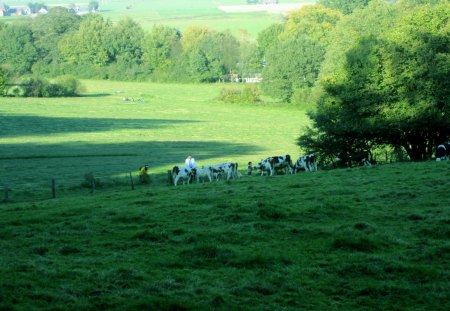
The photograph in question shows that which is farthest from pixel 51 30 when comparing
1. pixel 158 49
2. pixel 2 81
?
pixel 2 81

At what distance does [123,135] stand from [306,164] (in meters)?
33.4

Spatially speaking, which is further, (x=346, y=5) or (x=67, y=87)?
(x=346, y=5)

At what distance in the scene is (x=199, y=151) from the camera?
5588 centimetres

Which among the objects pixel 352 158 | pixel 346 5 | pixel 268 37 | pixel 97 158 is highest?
pixel 346 5

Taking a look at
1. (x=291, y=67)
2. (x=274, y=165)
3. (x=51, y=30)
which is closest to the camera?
(x=274, y=165)

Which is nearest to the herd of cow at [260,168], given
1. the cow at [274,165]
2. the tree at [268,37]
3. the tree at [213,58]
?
the cow at [274,165]

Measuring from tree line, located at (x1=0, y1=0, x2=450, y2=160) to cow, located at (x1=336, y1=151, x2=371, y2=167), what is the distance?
2.21 feet

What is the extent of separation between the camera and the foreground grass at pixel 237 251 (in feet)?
38.7

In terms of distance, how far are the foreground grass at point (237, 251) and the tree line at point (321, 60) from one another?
1567 cm

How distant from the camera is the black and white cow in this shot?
37.7 metres

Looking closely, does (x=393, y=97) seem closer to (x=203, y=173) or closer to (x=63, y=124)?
(x=203, y=173)

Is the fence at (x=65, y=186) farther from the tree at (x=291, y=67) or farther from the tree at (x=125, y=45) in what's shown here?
the tree at (x=125, y=45)

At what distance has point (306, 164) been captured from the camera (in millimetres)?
37969

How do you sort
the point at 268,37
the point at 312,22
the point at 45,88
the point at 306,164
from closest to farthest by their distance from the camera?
the point at 306,164 < the point at 45,88 < the point at 312,22 < the point at 268,37
